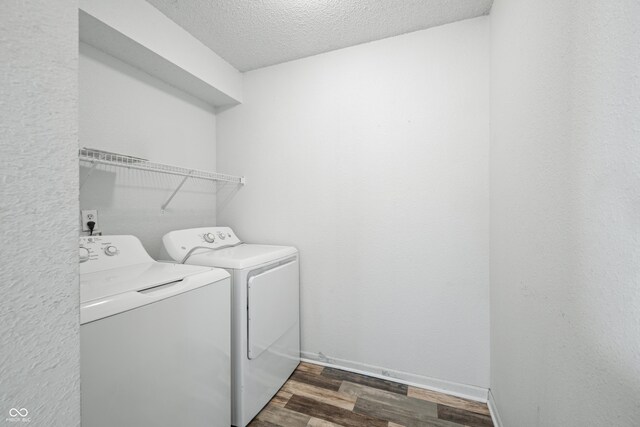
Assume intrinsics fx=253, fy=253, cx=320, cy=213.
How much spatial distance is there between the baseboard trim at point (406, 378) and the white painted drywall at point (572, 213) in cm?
39

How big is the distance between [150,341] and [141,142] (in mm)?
1397

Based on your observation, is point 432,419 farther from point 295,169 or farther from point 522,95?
point 295,169

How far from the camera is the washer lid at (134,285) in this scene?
2.67 feet

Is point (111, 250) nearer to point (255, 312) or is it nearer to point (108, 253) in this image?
point (108, 253)

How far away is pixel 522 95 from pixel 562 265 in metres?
0.72

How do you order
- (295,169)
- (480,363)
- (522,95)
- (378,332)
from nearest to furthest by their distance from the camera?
(522,95) < (480,363) < (378,332) < (295,169)

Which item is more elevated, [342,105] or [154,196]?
[342,105]

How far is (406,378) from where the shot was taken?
1.74m

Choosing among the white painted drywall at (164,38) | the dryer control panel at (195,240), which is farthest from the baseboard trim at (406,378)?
the white painted drywall at (164,38)

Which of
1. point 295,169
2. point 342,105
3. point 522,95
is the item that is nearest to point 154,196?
point 295,169

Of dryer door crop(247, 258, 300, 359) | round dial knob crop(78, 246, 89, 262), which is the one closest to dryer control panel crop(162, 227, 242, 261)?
round dial knob crop(78, 246, 89, 262)

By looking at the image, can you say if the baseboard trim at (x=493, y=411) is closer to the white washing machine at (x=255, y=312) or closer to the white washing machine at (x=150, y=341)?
the white washing machine at (x=255, y=312)

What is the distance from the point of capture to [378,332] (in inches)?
71.4

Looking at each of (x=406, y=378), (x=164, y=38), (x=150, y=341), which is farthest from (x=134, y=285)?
(x=406, y=378)
